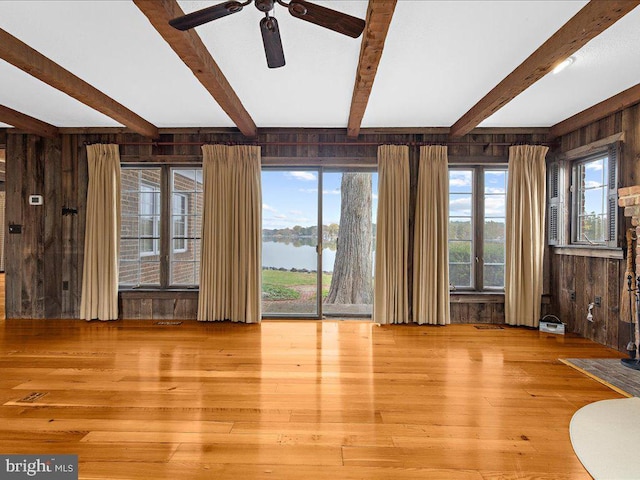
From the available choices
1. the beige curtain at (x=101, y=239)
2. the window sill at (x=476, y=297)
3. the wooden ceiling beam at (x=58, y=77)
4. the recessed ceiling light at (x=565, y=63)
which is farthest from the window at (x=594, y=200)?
the beige curtain at (x=101, y=239)

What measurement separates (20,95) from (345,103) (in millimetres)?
3343

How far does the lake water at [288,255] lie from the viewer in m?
4.90

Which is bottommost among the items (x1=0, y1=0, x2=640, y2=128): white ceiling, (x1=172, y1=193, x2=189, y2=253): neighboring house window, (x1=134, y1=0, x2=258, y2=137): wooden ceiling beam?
(x1=172, y1=193, x2=189, y2=253): neighboring house window

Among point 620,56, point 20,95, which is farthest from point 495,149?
point 20,95

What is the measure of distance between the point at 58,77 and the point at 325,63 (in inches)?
89.6

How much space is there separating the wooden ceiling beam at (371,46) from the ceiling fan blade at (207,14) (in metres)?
0.78

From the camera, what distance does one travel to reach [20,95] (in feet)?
11.9

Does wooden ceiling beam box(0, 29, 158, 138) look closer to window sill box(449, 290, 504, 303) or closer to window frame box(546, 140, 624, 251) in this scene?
window sill box(449, 290, 504, 303)

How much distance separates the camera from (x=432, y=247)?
4500 mm

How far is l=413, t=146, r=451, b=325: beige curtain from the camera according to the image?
451 cm

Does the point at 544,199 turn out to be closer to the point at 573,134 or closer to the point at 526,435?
the point at 573,134

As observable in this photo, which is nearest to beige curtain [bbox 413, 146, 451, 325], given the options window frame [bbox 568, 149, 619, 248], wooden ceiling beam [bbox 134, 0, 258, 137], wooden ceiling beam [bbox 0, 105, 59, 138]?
window frame [bbox 568, 149, 619, 248]

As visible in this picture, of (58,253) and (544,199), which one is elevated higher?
(544,199)

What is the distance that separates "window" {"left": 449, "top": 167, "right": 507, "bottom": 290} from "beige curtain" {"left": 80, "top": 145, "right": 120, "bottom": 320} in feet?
14.6
